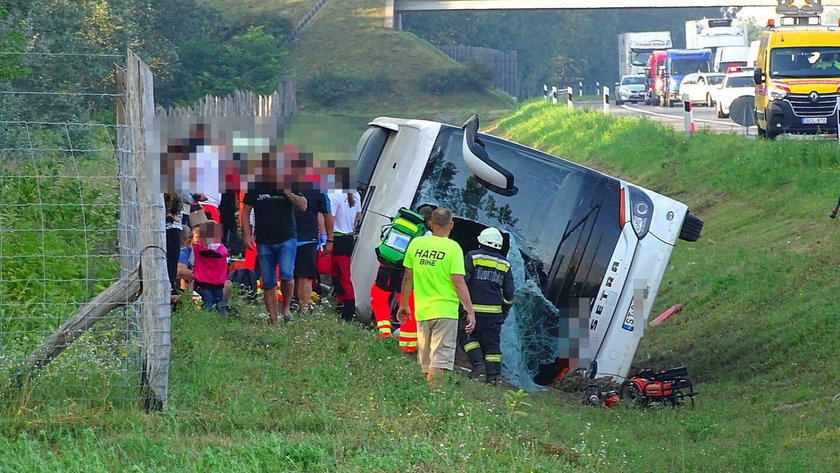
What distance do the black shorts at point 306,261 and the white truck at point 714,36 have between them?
161 ft

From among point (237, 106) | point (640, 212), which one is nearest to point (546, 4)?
point (237, 106)

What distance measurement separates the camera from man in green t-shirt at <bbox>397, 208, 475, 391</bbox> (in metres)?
9.04

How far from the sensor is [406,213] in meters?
9.88

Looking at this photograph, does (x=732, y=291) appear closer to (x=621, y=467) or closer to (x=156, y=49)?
(x=621, y=467)

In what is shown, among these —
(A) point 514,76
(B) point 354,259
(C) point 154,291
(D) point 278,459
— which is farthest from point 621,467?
(A) point 514,76

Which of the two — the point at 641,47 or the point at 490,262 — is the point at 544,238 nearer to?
the point at 490,262

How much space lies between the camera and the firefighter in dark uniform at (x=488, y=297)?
9.60 metres

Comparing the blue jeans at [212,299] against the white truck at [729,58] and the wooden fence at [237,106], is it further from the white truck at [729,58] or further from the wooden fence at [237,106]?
the white truck at [729,58]

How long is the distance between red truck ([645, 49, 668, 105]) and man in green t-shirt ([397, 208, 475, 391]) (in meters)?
46.3

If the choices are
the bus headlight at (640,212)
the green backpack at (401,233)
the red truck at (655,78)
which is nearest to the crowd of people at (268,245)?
the green backpack at (401,233)

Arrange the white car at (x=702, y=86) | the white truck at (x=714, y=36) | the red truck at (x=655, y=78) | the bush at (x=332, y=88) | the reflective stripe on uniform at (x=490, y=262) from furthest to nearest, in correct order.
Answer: the bush at (x=332, y=88) < the white truck at (x=714, y=36) < the red truck at (x=655, y=78) < the white car at (x=702, y=86) < the reflective stripe on uniform at (x=490, y=262)

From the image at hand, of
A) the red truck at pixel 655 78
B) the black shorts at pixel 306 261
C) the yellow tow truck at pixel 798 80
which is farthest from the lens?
the red truck at pixel 655 78

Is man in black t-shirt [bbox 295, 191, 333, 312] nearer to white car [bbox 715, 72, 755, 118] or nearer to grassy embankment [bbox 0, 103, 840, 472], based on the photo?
grassy embankment [bbox 0, 103, 840, 472]

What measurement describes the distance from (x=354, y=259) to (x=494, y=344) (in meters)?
2.04
